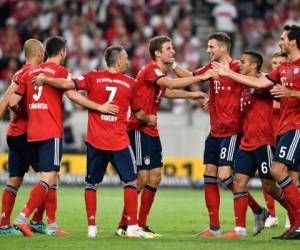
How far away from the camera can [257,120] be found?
12422 mm

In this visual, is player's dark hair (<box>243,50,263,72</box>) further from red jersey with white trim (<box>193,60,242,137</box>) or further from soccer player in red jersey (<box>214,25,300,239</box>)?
soccer player in red jersey (<box>214,25,300,239</box>)

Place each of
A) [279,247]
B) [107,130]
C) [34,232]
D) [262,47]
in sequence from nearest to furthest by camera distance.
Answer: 1. [279,247]
2. [107,130]
3. [34,232]
4. [262,47]

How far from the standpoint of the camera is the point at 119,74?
11984 millimetres

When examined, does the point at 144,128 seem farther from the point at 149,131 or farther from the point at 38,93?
the point at 38,93

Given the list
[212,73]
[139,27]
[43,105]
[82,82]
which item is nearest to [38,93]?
[43,105]

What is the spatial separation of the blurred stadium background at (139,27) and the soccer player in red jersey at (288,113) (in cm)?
1126

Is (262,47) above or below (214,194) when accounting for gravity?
above

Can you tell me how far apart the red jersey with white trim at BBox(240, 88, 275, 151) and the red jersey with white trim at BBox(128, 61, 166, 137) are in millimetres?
1137

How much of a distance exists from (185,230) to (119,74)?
8.64 feet

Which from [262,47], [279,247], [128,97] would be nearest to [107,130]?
[128,97]

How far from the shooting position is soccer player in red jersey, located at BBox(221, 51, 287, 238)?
40.3 ft

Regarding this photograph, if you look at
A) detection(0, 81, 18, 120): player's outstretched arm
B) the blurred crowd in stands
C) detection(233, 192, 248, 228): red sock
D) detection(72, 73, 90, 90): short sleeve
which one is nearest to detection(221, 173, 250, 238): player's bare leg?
detection(233, 192, 248, 228): red sock

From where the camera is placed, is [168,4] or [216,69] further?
[168,4]

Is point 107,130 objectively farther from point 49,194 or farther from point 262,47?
point 262,47
